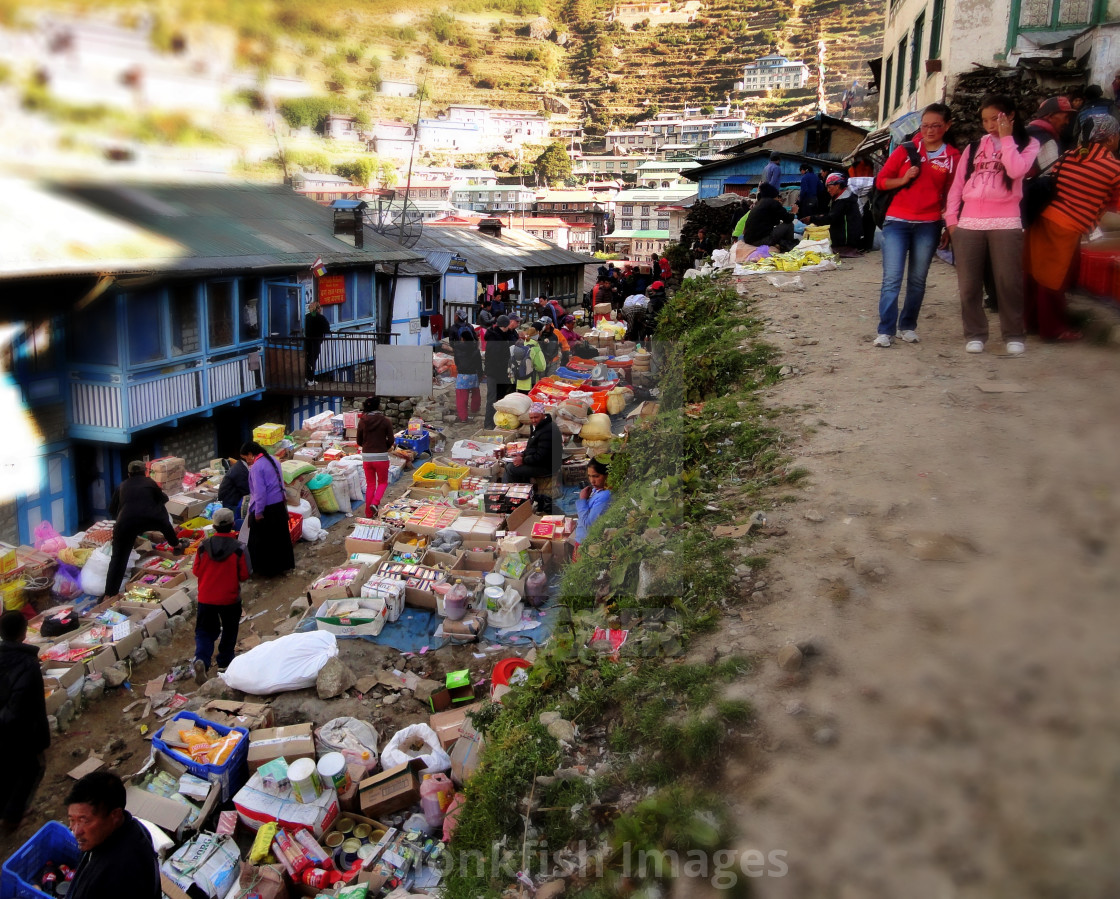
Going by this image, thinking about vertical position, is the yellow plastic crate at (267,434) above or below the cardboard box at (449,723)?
above

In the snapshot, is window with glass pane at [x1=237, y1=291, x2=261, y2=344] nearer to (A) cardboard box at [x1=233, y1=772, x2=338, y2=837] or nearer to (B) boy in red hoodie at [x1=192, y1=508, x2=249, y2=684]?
(B) boy in red hoodie at [x1=192, y1=508, x2=249, y2=684]

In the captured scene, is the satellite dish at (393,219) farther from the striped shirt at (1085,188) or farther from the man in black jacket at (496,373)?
the striped shirt at (1085,188)

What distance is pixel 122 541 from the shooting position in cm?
777

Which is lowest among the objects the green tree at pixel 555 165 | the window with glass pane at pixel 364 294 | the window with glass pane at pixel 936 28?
the window with glass pane at pixel 364 294

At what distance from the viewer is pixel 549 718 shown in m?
3.33

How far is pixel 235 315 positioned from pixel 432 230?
43.5 ft

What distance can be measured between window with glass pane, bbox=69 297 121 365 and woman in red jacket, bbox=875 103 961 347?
9796 millimetres

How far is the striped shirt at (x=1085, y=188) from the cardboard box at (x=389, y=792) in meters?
5.24

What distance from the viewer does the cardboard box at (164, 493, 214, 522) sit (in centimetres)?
925

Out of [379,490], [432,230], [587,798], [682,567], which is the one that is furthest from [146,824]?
[432,230]

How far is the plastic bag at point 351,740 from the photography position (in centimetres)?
476

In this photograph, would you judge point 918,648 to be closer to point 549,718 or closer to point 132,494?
point 549,718

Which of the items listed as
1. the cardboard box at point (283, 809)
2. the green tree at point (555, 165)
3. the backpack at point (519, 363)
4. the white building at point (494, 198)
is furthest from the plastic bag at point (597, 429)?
the white building at point (494, 198)

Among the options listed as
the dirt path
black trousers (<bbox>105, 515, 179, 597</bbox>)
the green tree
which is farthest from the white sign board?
the green tree
